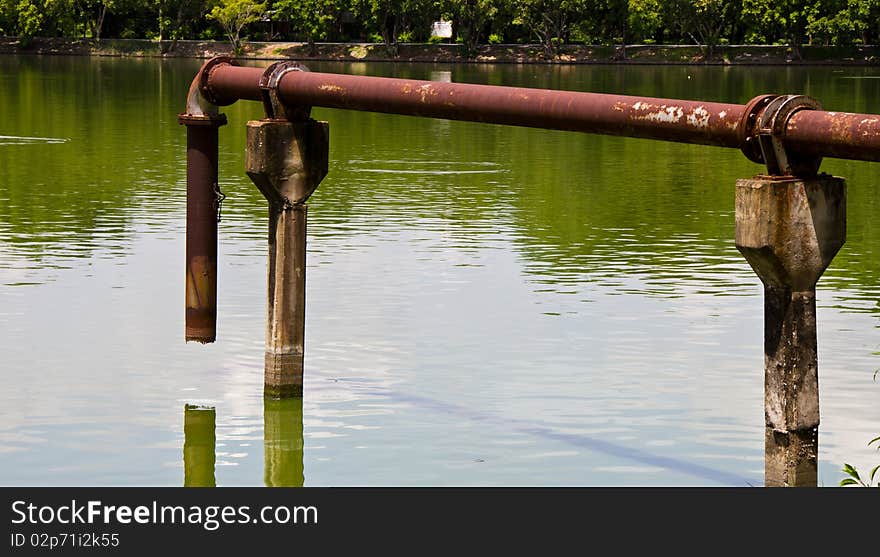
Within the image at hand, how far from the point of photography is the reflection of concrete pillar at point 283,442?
14.8m

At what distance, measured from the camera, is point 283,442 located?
15.7 meters

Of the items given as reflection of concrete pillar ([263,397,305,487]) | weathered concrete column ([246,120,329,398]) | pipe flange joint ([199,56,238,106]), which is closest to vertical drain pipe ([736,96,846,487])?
reflection of concrete pillar ([263,397,305,487])

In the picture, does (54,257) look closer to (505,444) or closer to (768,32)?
(505,444)

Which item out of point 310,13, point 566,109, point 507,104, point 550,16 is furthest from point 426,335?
point 310,13

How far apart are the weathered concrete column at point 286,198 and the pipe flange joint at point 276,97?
0.24 feet

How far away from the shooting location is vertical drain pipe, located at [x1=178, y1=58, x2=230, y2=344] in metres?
16.7

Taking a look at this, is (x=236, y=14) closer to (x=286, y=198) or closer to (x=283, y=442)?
(x=286, y=198)

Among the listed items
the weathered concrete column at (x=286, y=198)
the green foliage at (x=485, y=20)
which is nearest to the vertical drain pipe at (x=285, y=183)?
the weathered concrete column at (x=286, y=198)

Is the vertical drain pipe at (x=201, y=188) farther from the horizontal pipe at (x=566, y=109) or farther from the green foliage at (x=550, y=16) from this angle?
the green foliage at (x=550, y=16)

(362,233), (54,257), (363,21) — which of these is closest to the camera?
(54,257)

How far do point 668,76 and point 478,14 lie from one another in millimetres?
29459

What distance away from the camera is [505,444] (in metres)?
15.3

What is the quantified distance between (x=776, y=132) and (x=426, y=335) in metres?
9.56
